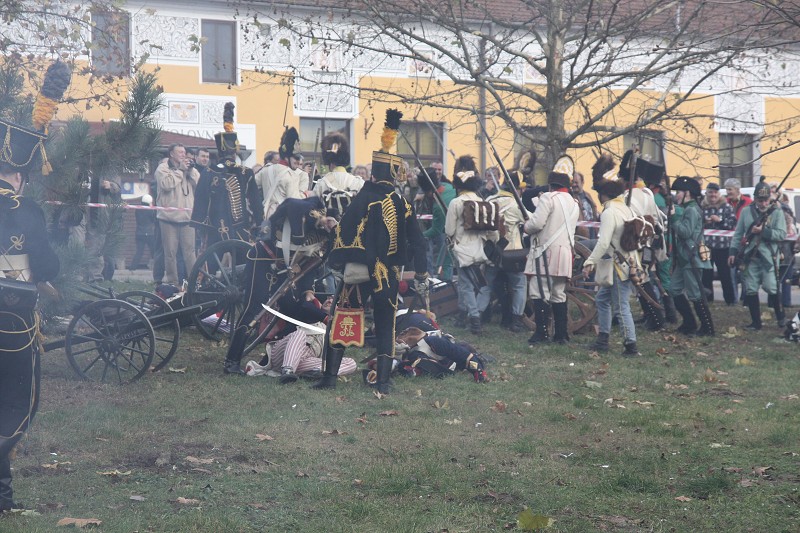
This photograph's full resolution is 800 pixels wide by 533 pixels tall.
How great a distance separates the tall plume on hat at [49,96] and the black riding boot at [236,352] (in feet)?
10.8

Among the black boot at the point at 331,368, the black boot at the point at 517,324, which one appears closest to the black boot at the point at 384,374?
the black boot at the point at 331,368

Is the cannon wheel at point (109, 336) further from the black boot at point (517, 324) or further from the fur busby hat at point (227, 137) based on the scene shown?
the black boot at point (517, 324)

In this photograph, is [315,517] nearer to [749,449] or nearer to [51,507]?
[51,507]

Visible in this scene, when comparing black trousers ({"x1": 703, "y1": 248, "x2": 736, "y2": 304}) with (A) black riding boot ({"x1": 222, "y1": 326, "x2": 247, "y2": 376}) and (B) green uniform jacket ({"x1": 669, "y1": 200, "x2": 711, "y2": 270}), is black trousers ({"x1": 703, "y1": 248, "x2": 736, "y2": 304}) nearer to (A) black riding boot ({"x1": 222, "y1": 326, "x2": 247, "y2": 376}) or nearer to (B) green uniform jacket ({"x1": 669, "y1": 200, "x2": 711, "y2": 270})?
(B) green uniform jacket ({"x1": 669, "y1": 200, "x2": 711, "y2": 270})

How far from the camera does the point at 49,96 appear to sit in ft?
21.7

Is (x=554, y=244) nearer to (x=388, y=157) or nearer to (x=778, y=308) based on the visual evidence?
(x=388, y=157)

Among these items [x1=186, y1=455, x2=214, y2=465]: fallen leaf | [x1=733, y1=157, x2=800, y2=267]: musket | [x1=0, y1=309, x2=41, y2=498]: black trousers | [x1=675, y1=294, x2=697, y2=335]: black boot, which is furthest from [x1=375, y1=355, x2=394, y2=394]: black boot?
[x1=733, y1=157, x2=800, y2=267]: musket

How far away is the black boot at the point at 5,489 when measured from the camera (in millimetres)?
5367

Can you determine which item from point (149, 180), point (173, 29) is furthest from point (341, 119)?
point (149, 180)

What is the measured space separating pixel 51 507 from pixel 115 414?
7.40 feet

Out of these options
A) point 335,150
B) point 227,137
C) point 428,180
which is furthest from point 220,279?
point 428,180

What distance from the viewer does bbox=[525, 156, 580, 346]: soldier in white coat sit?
455 inches

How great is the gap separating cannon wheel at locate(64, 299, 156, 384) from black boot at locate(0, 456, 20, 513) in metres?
3.39

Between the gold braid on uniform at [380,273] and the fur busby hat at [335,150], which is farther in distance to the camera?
the fur busby hat at [335,150]
